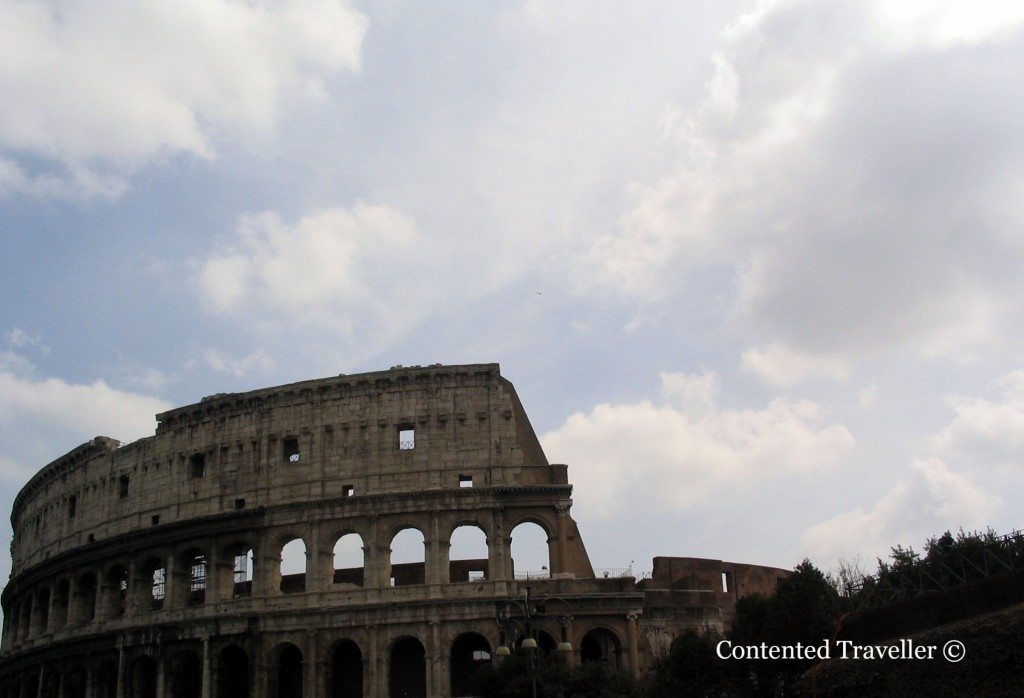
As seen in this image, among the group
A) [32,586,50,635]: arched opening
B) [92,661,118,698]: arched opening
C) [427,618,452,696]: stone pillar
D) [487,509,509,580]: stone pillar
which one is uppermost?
[32,586,50,635]: arched opening

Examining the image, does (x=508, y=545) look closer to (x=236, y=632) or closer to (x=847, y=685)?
(x=236, y=632)

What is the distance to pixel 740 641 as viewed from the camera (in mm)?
29609

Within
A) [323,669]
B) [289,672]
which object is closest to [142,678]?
[289,672]

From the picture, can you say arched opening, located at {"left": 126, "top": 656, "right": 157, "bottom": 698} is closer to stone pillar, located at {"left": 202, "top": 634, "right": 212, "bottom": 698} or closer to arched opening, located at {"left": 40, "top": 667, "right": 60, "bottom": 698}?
stone pillar, located at {"left": 202, "top": 634, "right": 212, "bottom": 698}

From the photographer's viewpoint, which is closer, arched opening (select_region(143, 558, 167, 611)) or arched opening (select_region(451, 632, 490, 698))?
arched opening (select_region(451, 632, 490, 698))

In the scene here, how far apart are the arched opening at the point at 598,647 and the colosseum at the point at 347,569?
0.08m

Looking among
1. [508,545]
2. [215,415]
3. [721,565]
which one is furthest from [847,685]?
[215,415]

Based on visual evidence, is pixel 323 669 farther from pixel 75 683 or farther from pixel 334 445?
pixel 75 683

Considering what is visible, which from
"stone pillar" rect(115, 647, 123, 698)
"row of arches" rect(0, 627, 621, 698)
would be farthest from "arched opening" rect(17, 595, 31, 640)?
"stone pillar" rect(115, 647, 123, 698)

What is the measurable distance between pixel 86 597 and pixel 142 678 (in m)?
6.56

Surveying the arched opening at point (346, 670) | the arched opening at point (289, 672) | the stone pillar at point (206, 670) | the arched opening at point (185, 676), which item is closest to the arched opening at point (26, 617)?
the arched opening at point (185, 676)

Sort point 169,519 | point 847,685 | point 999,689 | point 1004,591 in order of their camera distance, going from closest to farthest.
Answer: point 999,689 < point 1004,591 < point 847,685 < point 169,519

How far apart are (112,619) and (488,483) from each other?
59.5 ft

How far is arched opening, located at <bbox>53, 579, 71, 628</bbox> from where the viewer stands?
4802cm
